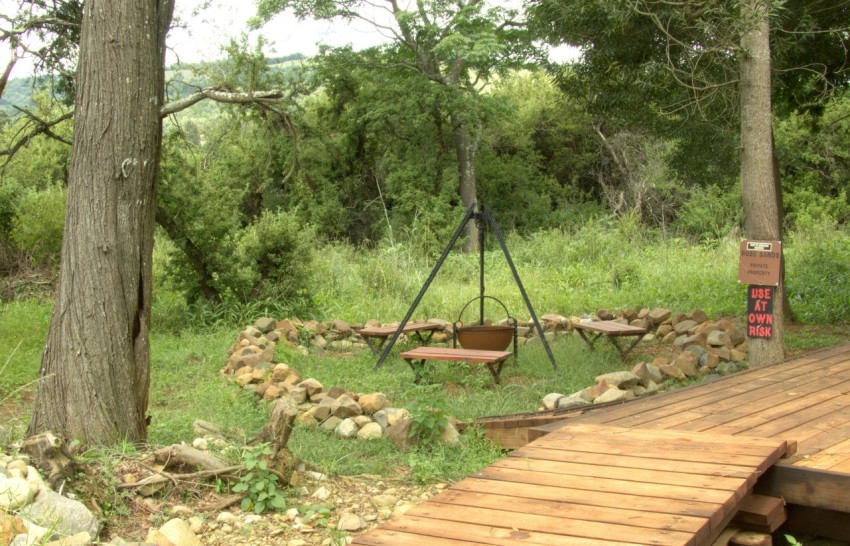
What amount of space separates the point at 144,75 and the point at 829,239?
1158cm

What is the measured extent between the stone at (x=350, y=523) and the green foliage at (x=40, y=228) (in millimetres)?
9147

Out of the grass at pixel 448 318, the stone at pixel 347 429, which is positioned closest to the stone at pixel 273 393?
the grass at pixel 448 318

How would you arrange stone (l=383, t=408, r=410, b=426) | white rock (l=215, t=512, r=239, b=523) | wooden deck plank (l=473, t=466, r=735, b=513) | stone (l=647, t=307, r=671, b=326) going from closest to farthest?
1. wooden deck plank (l=473, t=466, r=735, b=513)
2. white rock (l=215, t=512, r=239, b=523)
3. stone (l=383, t=408, r=410, b=426)
4. stone (l=647, t=307, r=671, b=326)

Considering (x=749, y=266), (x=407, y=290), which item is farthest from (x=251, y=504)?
(x=407, y=290)

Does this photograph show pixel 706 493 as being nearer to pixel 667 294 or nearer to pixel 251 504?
pixel 251 504

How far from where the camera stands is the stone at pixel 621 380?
6145 mm

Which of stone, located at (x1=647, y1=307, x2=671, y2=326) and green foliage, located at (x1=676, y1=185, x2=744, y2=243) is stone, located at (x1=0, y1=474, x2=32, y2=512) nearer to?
stone, located at (x1=647, y1=307, x2=671, y2=326)

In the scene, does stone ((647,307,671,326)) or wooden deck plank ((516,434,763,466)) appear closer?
wooden deck plank ((516,434,763,466))

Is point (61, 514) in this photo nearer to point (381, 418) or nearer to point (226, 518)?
point (226, 518)

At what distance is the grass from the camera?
5.52 m

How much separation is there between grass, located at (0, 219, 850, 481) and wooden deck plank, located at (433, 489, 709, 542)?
1551mm

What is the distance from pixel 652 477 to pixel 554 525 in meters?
0.66

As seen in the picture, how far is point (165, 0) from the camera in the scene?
5512 millimetres

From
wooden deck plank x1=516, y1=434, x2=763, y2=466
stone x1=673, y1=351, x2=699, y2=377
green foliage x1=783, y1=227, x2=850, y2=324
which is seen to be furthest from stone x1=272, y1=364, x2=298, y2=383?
green foliage x1=783, y1=227, x2=850, y2=324
